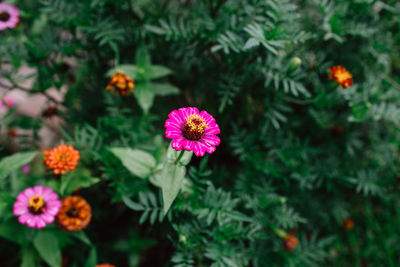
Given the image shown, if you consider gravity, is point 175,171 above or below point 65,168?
above

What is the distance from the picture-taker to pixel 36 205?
102 centimetres

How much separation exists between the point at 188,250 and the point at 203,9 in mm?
992

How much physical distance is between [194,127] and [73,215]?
603mm

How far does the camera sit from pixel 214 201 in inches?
43.5

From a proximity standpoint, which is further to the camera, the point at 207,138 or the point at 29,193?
the point at 29,193

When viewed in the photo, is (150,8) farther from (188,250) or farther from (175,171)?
(188,250)

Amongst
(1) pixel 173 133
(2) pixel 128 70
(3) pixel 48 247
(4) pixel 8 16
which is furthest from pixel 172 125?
(4) pixel 8 16

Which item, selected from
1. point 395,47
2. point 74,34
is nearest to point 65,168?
point 74,34

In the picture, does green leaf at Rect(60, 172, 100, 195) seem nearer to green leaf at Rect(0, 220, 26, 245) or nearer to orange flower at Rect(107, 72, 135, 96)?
green leaf at Rect(0, 220, 26, 245)

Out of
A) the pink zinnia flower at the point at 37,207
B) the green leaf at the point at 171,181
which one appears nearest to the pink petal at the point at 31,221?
the pink zinnia flower at the point at 37,207

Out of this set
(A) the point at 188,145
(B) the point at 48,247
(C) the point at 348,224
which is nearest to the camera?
(A) the point at 188,145

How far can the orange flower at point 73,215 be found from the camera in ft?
3.60

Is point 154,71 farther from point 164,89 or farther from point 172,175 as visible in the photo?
point 172,175

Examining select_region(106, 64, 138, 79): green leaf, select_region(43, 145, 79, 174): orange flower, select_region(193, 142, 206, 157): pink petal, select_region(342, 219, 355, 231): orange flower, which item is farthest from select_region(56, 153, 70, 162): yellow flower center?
select_region(342, 219, 355, 231): orange flower
